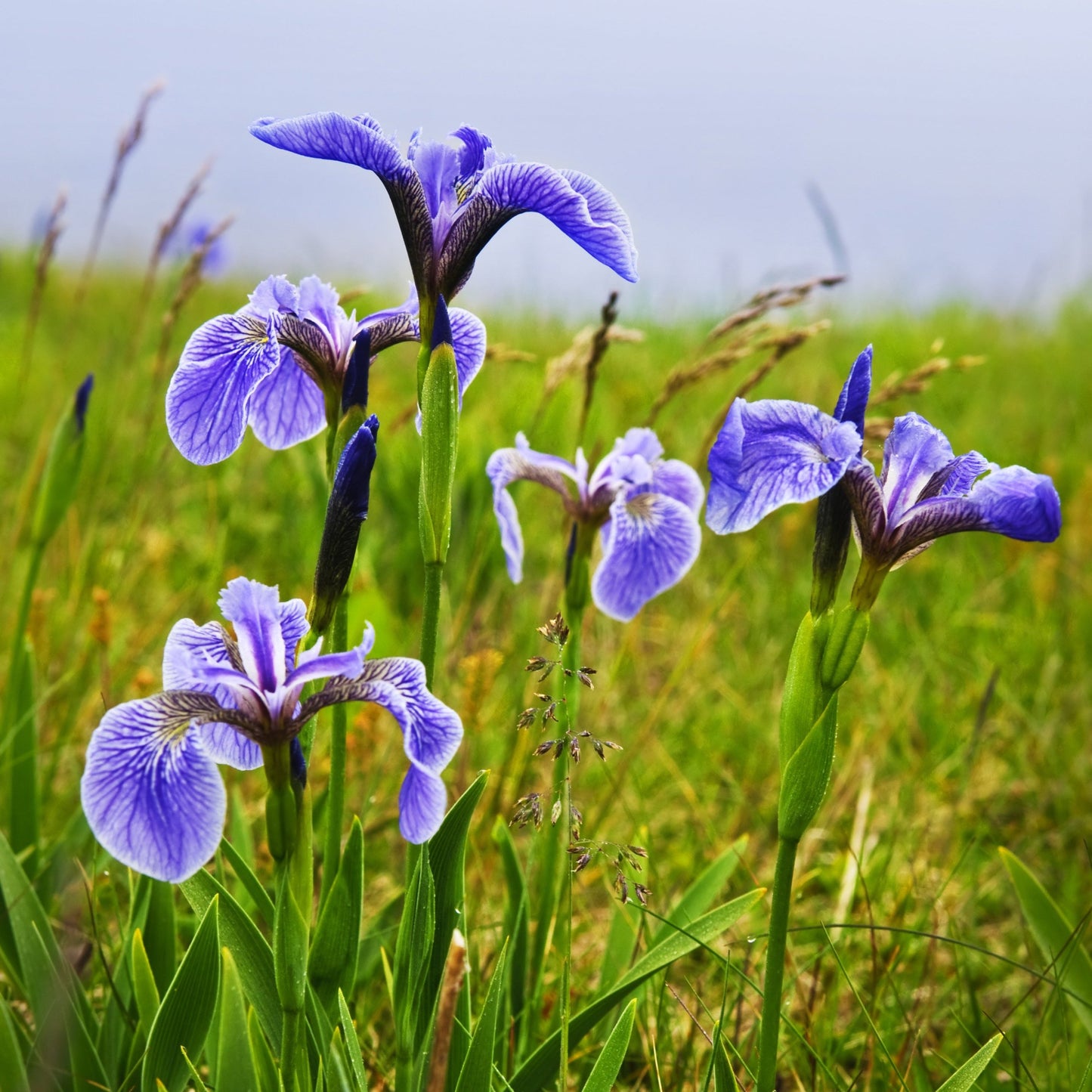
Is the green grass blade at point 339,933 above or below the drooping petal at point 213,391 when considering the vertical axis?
below

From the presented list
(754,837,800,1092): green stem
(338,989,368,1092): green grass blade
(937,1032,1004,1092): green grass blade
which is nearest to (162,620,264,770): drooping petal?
(338,989,368,1092): green grass blade

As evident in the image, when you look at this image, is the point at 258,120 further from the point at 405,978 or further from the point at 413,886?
the point at 405,978

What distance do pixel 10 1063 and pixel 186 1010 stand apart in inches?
11.5

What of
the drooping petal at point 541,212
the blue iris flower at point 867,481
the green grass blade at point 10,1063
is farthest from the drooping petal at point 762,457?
the green grass blade at point 10,1063

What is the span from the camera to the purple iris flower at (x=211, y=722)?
3.97ft

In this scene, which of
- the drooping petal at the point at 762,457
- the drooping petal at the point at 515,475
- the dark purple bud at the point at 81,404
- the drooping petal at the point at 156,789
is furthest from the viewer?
the dark purple bud at the point at 81,404

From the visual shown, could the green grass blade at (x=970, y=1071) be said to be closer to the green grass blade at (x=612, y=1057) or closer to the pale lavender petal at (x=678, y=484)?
the green grass blade at (x=612, y=1057)

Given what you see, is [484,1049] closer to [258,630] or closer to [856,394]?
[258,630]

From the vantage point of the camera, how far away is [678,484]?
2.06 metres

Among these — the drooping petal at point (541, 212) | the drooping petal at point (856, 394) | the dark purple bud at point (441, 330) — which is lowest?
the dark purple bud at point (441, 330)

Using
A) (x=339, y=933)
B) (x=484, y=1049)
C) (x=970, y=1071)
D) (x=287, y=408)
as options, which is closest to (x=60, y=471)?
(x=287, y=408)

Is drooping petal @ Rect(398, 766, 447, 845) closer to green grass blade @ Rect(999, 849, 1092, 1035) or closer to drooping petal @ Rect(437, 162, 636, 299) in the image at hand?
drooping petal @ Rect(437, 162, 636, 299)

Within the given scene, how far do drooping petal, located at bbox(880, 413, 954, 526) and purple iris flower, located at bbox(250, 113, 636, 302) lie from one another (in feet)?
1.34

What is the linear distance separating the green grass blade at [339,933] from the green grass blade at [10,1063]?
49cm
